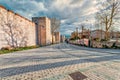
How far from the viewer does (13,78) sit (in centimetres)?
439

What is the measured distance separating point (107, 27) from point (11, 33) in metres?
22.3

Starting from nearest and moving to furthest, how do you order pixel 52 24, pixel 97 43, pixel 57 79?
pixel 57 79 < pixel 97 43 < pixel 52 24

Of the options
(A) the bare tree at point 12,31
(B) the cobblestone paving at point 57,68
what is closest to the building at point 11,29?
(A) the bare tree at point 12,31

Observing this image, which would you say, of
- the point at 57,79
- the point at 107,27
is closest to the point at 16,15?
the point at 57,79

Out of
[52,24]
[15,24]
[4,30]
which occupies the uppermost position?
[52,24]

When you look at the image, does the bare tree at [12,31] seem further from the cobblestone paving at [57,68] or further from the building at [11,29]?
the cobblestone paving at [57,68]

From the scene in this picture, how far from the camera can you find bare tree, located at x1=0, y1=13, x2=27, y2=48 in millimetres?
15305

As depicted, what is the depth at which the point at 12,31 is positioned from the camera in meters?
17.6

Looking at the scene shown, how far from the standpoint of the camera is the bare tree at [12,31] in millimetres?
15305

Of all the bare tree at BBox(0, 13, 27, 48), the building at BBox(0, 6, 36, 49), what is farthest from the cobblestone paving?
the bare tree at BBox(0, 13, 27, 48)

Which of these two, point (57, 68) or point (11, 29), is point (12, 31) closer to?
point (11, 29)

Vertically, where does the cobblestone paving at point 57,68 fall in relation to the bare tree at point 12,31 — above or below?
below

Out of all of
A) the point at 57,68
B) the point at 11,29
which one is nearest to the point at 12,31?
the point at 11,29

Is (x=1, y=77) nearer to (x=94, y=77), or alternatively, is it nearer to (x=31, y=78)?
(x=31, y=78)
